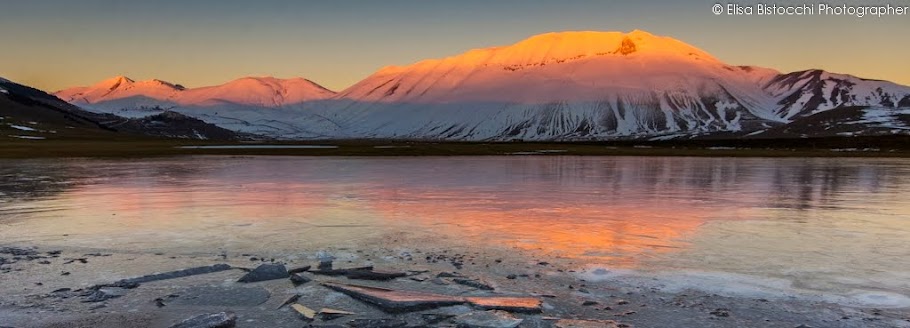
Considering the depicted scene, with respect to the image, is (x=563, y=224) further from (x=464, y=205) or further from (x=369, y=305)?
(x=369, y=305)

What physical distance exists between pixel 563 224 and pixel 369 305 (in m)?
9.47

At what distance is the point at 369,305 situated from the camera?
10.1m

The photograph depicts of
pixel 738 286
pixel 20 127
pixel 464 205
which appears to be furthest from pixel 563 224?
pixel 20 127

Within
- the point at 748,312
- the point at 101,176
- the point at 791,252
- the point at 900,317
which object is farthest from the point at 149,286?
the point at 101,176

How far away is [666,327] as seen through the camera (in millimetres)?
8875

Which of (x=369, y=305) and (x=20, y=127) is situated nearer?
(x=369, y=305)

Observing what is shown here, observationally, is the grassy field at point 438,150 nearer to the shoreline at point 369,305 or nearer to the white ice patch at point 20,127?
the white ice patch at point 20,127

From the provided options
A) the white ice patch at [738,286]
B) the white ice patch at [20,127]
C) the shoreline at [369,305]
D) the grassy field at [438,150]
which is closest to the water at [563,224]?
the white ice patch at [738,286]

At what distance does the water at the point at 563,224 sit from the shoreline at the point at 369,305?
719 millimetres

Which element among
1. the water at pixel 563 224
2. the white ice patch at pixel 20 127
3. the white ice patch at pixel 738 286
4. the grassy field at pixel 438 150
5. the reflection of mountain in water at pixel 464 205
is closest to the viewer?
the white ice patch at pixel 738 286

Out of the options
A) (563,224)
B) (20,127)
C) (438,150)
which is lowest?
(438,150)

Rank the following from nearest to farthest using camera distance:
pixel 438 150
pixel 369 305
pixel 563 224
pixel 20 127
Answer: pixel 369 305, pixel 563 224, pixel 438 150, pixel 20 127

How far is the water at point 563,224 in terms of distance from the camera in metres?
12.4

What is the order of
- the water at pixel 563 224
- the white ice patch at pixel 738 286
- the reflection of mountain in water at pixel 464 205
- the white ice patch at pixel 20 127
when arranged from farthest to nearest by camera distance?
the white ice patch at pixel 20 127 → the reflection of mountain in water at pixel 464 205 → the water at pixel 563 224 → the white ice patch at pixel 738 286
